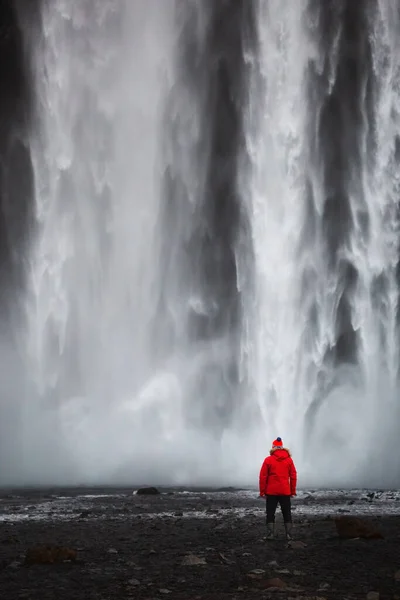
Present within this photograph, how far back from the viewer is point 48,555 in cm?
1459

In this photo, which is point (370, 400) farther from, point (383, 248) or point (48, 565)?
point (48, 565)

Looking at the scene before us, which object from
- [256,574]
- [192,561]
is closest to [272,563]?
[256,574]

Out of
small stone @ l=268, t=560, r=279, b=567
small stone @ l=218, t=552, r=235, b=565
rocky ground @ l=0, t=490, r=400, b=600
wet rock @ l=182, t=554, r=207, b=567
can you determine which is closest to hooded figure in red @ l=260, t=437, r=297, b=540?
rocky ground @ l=0, t=490, r=400, b=600

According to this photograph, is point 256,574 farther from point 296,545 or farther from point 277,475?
point 277,475

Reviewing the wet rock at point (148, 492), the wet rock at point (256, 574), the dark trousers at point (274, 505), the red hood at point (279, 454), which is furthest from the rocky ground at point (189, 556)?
the wet rock at point (148, 492)

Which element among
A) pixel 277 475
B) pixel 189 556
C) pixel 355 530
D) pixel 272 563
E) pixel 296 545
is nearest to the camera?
pixel 272 563

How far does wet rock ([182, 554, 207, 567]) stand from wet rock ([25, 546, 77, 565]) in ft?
6.82

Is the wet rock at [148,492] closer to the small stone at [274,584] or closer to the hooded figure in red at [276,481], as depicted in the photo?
the hooded figure in red at [276,481]

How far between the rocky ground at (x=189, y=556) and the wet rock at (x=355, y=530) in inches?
7.2

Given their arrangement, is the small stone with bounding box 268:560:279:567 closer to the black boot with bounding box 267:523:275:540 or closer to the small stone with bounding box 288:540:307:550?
the small stone with bounding box 288:540:307:550

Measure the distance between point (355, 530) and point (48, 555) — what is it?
691 centimetres

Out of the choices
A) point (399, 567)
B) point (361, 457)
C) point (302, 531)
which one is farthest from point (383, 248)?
point (399, 567)

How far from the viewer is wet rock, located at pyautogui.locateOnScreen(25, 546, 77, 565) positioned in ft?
47.4

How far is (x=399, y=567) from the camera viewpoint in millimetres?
13969
